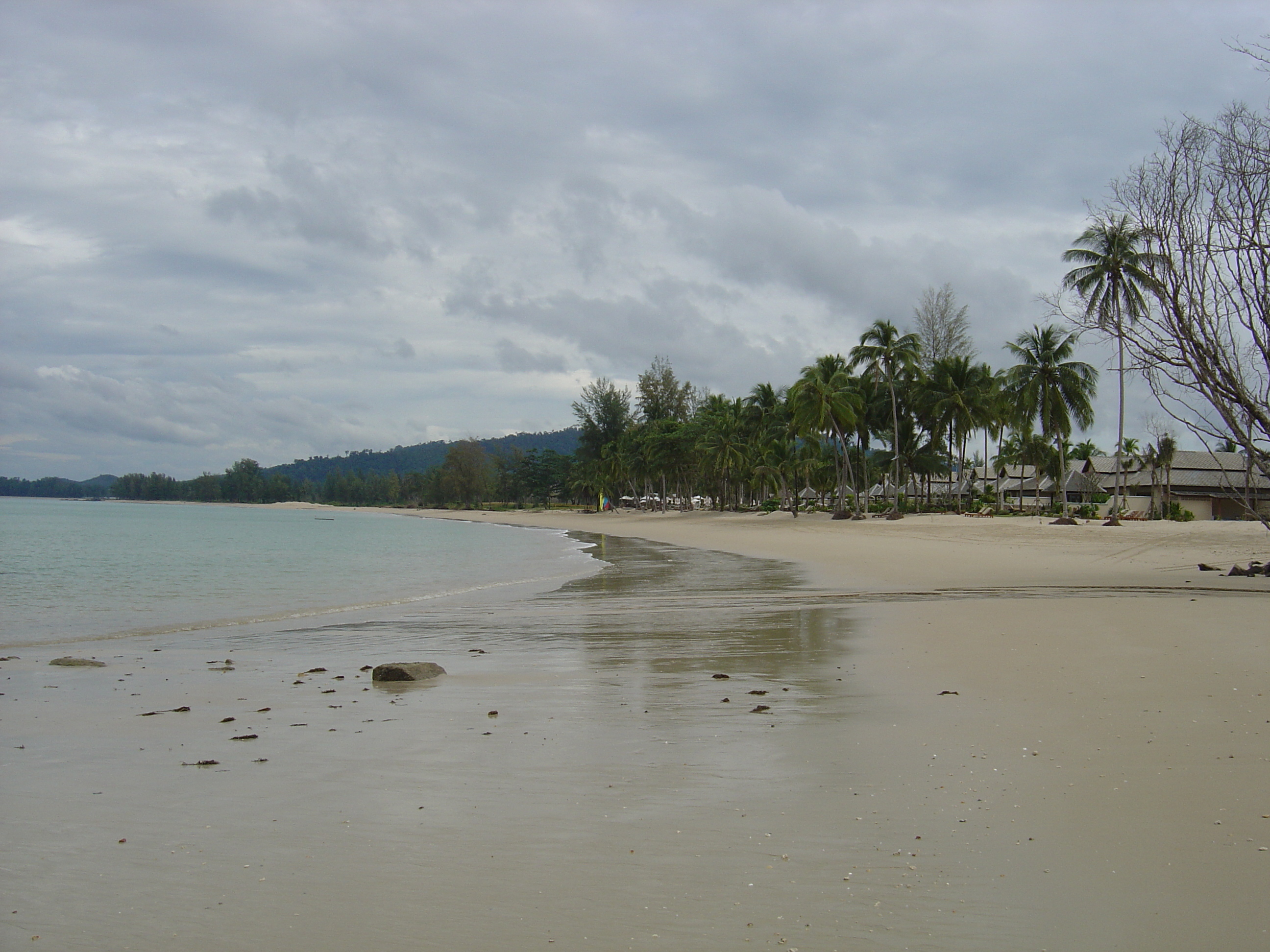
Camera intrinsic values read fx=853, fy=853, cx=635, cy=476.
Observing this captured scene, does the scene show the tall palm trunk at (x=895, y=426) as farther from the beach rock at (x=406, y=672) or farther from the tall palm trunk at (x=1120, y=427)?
the beach rock at (x=406, y=672)

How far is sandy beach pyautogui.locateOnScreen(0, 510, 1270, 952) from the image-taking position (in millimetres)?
3064

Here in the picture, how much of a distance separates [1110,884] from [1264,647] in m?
5.99

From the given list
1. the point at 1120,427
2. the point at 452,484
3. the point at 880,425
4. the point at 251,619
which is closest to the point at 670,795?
the point at 251,619

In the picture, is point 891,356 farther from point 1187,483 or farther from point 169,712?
point 169,712

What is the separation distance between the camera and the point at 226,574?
2342cm

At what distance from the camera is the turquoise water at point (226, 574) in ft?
48.4

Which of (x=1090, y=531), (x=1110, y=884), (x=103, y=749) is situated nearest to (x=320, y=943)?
(x=1110, y=884)

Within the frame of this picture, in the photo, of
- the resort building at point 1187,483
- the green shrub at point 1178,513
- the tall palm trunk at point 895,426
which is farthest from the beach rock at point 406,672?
the resort building at point 1187,483

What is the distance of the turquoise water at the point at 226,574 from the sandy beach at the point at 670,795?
5382 mm

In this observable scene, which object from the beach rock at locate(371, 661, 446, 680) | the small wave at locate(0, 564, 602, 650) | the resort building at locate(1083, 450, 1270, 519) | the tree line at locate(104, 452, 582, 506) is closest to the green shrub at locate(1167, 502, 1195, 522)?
the resort building at locate(1083, 450, 1270, 519)

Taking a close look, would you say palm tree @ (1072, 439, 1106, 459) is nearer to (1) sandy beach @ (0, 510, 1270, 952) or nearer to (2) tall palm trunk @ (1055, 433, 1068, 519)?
(2) tall palm trunk @ (1055, 433, 1068, 519)

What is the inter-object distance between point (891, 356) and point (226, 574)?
124 feet

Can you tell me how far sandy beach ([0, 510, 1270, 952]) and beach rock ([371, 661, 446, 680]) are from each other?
25 cm

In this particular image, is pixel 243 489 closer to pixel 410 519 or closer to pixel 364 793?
pixel 410 519
